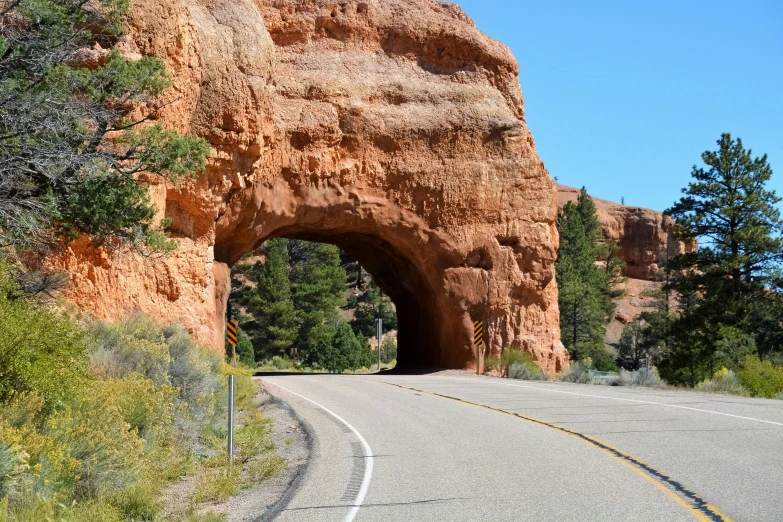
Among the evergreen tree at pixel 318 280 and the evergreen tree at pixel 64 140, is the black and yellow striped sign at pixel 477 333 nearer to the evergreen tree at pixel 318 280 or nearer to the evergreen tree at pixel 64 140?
the evergreen tree at pixel 64 140

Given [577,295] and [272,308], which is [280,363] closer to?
[272,308]

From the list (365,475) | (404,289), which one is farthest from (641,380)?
(365,475)

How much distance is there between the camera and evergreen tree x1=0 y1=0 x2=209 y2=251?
13.6 metres

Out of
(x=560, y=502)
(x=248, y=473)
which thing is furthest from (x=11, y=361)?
(x=560, y=502)

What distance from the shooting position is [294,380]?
2894 cm

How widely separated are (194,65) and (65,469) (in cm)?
1954

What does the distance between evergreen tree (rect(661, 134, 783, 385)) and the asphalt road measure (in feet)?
55.7

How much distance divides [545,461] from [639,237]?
79.2 meters

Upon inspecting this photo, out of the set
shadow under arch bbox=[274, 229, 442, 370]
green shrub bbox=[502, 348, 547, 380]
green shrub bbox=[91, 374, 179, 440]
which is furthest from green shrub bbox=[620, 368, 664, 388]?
green shrub bbox=[91, 374, 179, 440]

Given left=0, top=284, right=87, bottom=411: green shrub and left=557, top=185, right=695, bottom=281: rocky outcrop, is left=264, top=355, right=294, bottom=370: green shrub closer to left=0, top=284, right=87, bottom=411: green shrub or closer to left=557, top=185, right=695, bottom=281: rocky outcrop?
left=557, top=185, right=695, bottom=281: rocky outcrop

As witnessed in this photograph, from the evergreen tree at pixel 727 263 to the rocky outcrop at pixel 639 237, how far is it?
49067mm

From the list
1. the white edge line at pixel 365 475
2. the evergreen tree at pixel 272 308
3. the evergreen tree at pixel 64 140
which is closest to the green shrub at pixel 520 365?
the white edge line at pixel 365 475

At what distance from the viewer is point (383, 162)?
3375cm

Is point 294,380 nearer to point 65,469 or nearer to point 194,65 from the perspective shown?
point 194,65
